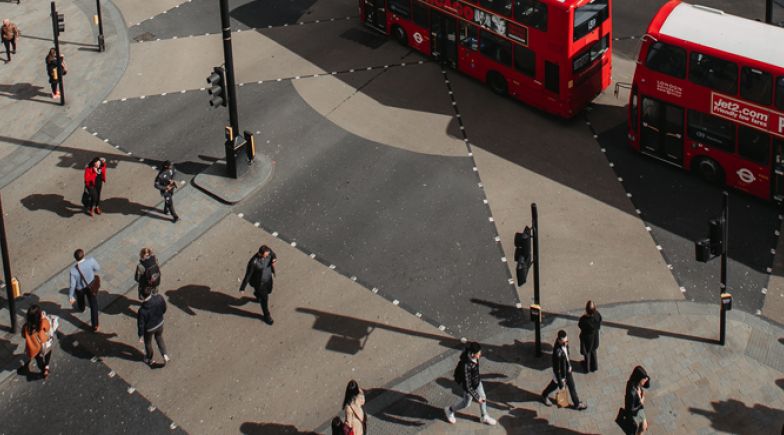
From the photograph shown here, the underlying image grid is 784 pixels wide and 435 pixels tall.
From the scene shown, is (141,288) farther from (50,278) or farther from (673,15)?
(673,15)

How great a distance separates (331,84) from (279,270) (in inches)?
334

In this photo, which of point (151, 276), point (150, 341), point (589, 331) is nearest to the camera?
point (589, 331)

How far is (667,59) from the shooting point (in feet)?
76.4

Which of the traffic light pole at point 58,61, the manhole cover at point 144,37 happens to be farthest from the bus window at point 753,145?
the manhole cover at point 144,37

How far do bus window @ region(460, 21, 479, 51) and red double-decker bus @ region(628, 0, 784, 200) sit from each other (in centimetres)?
541

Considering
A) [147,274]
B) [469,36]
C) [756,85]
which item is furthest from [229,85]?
[756,85]

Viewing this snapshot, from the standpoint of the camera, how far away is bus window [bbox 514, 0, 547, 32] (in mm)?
25625

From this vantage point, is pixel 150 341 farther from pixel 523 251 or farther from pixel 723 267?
pixel 723 267

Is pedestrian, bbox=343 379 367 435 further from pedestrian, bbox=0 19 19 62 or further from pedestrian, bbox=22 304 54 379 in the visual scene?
pedestrian, bbox=0 19 19 62

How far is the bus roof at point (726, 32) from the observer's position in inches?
864

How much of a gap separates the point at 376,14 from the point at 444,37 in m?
2.97

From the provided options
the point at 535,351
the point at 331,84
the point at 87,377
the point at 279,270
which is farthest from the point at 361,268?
the point at 331,84

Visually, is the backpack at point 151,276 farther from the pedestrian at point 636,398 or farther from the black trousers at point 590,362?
the pedestrian at point 636,398

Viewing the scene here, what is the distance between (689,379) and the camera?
61.8ft
